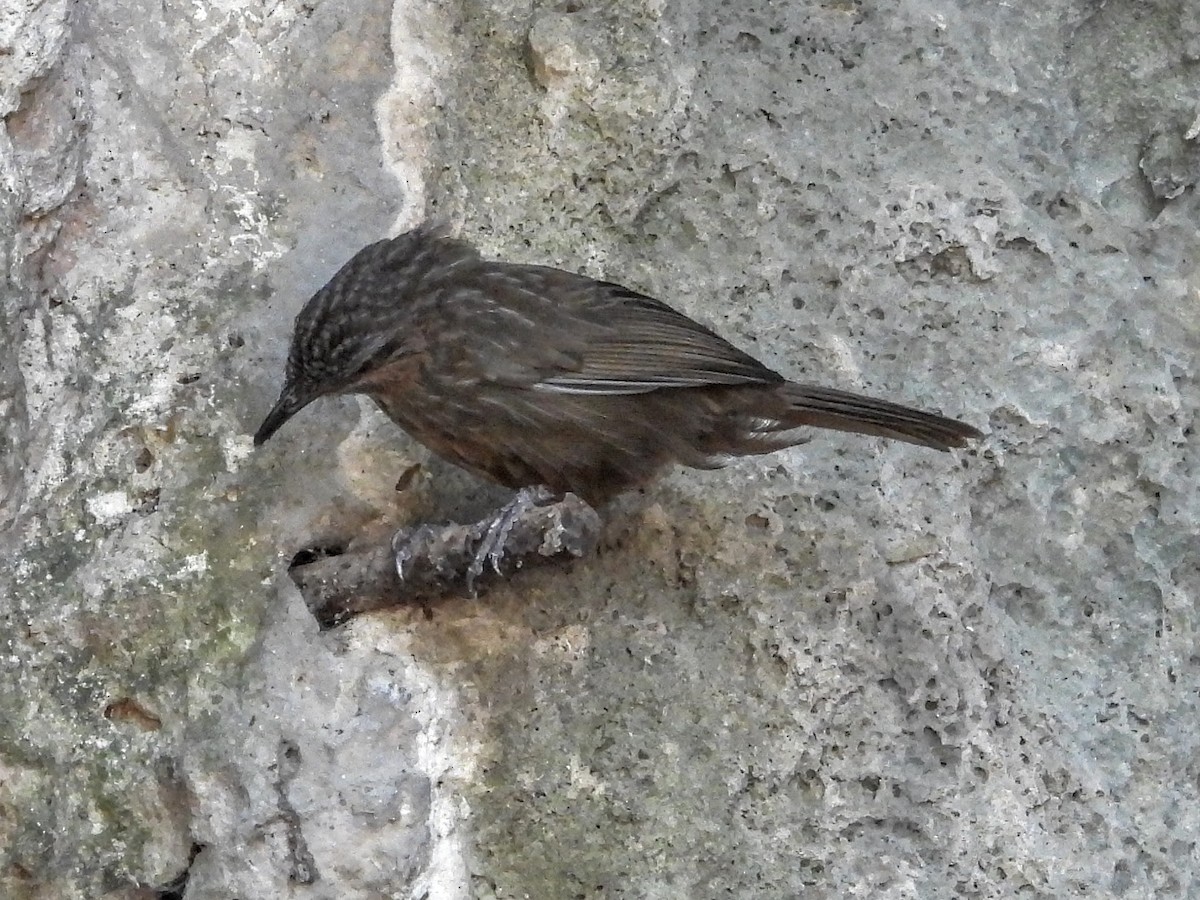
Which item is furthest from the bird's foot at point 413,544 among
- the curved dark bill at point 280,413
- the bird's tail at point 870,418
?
the bird's tail at point 870,418

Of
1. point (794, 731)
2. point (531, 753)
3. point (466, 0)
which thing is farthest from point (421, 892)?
point (466, 0)

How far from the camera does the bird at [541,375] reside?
10.7ft

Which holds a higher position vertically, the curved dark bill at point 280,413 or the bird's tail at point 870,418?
the curved dark bill at point 280,413

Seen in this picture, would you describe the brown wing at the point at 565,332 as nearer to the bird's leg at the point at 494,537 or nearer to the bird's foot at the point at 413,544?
the bird's leg at the point at 494,537

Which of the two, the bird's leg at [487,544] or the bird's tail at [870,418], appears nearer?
the bird's leg at [487,544]

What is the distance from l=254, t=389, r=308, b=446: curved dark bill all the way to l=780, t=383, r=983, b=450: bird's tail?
1101 millimetres

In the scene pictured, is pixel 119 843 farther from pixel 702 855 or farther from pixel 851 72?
pixel 851 72

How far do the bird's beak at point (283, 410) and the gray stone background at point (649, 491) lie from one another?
0.20m

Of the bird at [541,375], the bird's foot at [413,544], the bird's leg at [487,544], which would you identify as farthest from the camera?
the bird at [541,375]

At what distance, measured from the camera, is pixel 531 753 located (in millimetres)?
3232

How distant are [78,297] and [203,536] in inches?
25.6

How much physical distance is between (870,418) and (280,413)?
131 centimetres

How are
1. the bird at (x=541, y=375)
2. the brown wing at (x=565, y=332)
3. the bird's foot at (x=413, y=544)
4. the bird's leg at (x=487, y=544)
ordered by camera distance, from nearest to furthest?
the bird's leg at (x=487, y=544), the bird's foot at (x=413, y=544), the bird at (x=541, y=375), the brown wing at (x=565, y=332)

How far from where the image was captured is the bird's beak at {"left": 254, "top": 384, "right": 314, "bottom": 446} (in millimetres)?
3143
